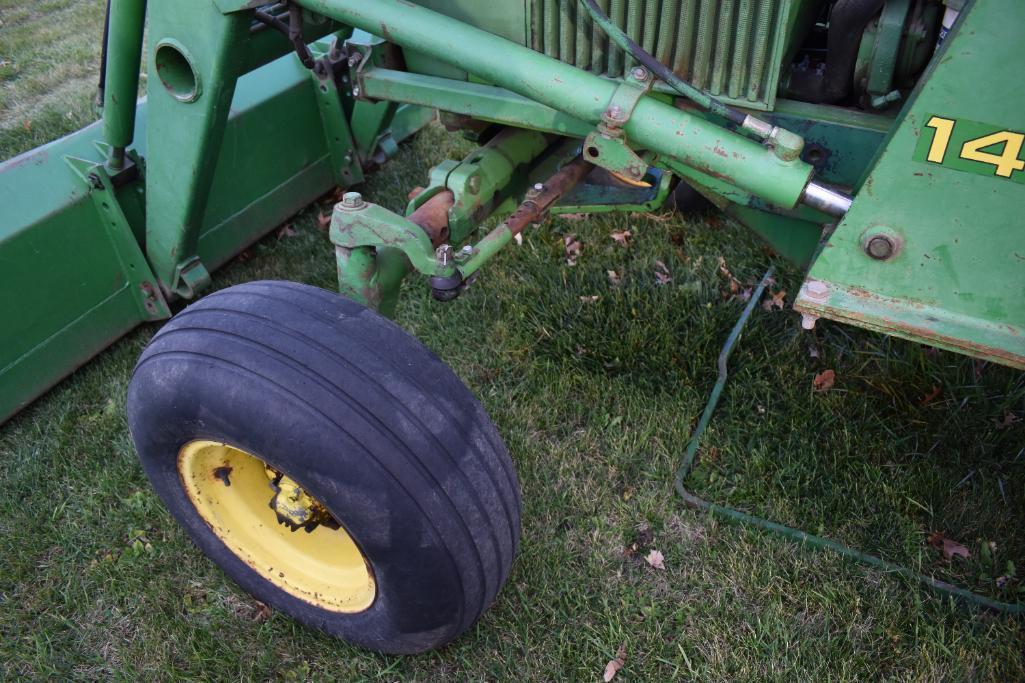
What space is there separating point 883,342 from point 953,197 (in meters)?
1.34

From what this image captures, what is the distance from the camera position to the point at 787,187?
1656 millimetres

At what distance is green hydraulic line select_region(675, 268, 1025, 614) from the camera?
2.14 m

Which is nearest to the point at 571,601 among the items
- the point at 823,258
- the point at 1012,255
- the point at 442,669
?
the point at 442,669

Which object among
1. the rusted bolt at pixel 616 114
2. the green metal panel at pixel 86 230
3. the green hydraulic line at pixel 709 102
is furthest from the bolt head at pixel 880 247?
the green metal panel at pixel 86 230

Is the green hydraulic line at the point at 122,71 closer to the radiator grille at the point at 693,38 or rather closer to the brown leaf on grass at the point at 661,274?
the radiator grille at the point at 693,38

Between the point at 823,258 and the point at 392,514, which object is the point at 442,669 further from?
the point at 823,258

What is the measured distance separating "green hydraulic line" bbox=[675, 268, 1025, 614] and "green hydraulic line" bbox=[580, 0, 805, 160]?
Result: 3.64 ft

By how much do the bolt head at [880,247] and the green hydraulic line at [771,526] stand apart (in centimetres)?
96

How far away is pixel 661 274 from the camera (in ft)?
10.5

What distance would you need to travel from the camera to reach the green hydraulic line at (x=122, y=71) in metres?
2.30

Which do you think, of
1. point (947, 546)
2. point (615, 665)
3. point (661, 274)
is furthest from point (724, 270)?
point (615, 665)

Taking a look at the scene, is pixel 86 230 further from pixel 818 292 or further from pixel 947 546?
pixel 947 546

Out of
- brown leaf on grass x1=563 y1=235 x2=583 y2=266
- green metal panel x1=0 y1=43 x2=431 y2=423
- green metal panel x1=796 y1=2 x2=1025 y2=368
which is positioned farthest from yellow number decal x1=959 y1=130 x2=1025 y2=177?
green metal panel x1=0 y1=43 x2=431 y2=423

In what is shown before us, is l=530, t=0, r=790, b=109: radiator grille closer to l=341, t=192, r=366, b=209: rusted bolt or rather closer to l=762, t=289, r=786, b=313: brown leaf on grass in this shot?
l=341, t=192, r=366, b=209: rusted bolt
